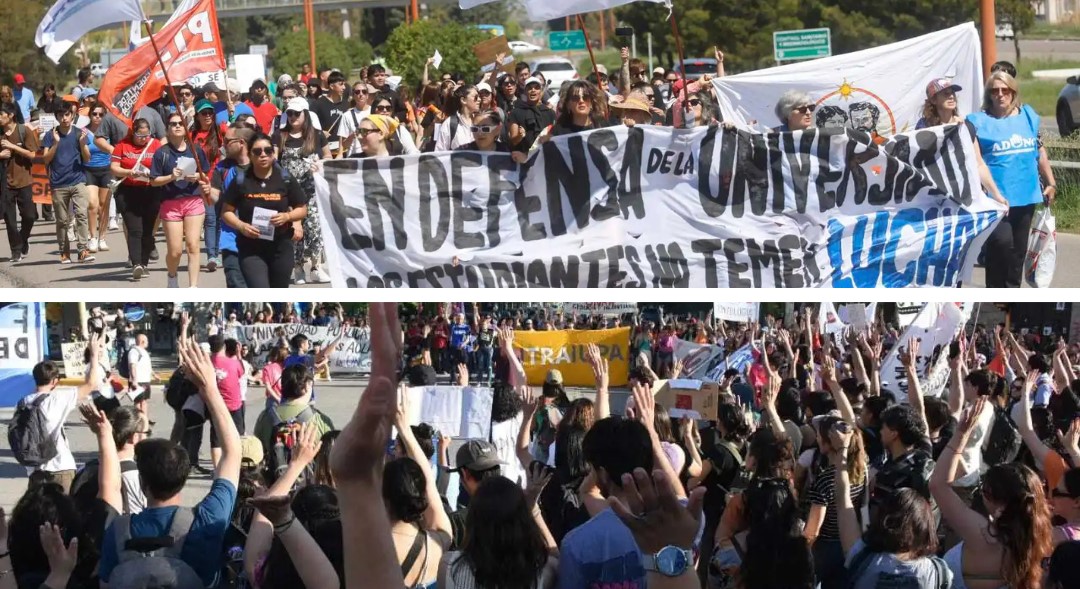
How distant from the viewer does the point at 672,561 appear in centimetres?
372

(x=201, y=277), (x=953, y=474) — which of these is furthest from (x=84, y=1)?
(x=953, y=474)

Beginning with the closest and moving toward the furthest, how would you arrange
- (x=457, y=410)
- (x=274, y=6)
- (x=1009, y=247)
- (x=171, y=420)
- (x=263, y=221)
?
(x=457, y=410) → (x=1009, y=247) → (x=263, y=221) → (x=171, y=420) → (x=274, y=6)

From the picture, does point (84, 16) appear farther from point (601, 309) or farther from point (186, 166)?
point (601, 309)

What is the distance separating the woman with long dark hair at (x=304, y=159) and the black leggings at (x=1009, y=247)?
595 centimetres

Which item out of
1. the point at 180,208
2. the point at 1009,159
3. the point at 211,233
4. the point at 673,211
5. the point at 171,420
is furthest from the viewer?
the point at 171,420

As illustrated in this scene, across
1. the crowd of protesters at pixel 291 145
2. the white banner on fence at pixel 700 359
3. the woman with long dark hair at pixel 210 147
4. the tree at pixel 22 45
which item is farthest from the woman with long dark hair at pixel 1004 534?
the tree at pixel 22 45

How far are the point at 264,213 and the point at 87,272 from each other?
17.8 feet

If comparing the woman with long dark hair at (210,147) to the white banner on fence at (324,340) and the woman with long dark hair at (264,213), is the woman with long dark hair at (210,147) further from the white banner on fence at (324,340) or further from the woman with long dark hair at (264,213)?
the woman with long dark hair at (264,213)

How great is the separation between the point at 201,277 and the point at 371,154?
3.65m

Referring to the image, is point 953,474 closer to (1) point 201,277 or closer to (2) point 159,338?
(1) point 201,277

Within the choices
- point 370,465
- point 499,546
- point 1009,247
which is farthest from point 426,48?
point 370,465

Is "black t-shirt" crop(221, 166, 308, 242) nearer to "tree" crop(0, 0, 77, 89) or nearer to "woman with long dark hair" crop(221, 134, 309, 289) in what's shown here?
"woman with long dark hair" crop(221, 134, 309, 289)

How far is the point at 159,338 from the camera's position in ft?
55.4

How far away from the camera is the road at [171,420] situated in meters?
11.1
